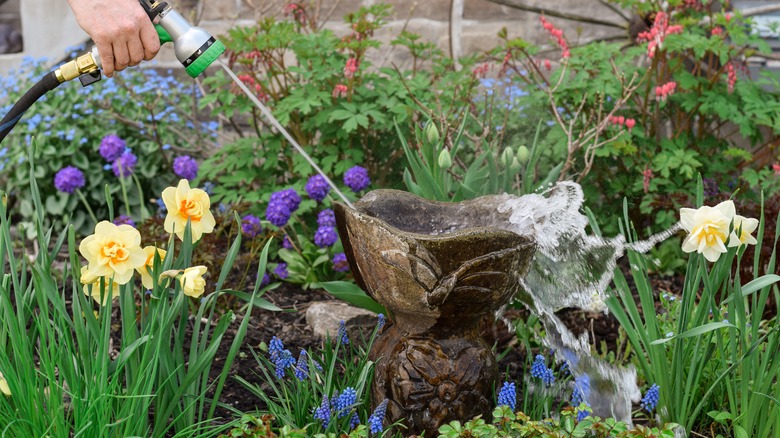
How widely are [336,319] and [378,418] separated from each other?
0.98 m

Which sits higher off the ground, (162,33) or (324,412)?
(162,33)

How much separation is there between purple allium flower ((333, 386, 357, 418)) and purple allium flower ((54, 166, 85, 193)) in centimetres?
242

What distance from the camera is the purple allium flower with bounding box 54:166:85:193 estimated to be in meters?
A: 4.02

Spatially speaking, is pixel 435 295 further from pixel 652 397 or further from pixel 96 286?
pixel 96 286

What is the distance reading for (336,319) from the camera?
9.73 ft

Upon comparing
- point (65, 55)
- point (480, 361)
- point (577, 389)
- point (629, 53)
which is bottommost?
point (577, 389)

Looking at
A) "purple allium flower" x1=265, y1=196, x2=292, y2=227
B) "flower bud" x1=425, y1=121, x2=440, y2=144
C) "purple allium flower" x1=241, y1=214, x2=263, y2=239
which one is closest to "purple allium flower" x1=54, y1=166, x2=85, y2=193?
"purple allium flower" x1=241, y1=214, x2=263, y2=239

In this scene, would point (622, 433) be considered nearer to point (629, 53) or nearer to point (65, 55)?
point (629, 53)

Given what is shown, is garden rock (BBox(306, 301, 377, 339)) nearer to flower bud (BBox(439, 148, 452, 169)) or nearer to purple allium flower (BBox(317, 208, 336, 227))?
purple allium flower (BBox(317, 208, 336, 227))

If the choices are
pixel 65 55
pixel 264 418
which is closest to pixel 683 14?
pixel 264 418

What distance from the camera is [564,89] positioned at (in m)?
3.63

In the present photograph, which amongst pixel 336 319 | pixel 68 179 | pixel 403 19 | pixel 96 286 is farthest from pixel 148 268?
pixel 403 19

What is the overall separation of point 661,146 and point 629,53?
430 mm

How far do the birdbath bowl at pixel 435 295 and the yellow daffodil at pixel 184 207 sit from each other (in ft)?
1.05
